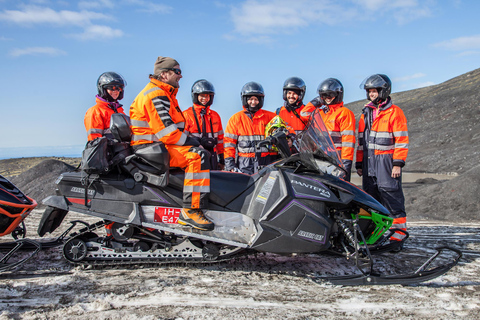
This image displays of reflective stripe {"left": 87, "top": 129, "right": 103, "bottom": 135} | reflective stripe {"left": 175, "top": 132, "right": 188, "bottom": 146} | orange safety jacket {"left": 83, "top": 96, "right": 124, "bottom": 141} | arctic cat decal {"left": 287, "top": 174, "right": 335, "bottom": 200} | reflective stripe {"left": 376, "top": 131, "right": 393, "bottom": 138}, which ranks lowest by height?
arctic cat decal {"left": 287, "top": 174, "right": 335, "bottom": 200}

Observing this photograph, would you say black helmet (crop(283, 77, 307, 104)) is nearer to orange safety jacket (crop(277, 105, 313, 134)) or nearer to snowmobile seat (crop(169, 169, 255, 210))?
orange safety jacket (crop(277, 105, 313, 134))

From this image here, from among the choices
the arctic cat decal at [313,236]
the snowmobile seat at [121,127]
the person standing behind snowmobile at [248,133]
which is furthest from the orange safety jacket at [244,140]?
the arctic cat decal at [313,236]

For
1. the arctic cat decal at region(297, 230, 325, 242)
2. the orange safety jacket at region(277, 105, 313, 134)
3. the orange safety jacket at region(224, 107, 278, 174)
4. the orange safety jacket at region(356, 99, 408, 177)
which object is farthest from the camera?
the orange safety jacket at region(277, 105, 313, 134)

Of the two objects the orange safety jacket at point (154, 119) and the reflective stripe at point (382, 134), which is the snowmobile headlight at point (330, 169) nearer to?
the orange safety jacket at point (154, 119)

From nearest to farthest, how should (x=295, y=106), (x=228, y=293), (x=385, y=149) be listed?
1. (x=228, y=293)
2. (x=385, y=149)
3. (x=295, y=106)

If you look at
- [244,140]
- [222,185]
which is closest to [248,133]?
[244,140]

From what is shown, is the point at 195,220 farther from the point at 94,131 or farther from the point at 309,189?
the point at 94,131

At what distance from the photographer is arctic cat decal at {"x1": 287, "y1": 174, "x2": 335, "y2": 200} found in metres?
3.58

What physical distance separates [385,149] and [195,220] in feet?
9.38

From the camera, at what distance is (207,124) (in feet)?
19.2

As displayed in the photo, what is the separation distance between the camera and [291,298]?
3248mm

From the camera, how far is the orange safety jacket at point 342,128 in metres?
5.10

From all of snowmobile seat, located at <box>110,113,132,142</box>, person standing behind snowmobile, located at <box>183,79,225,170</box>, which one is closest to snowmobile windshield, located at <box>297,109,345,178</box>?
snowmobile seat, located at <box>110,113,132,142</box>

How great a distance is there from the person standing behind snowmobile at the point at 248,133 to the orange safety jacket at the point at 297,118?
11.5 inches
